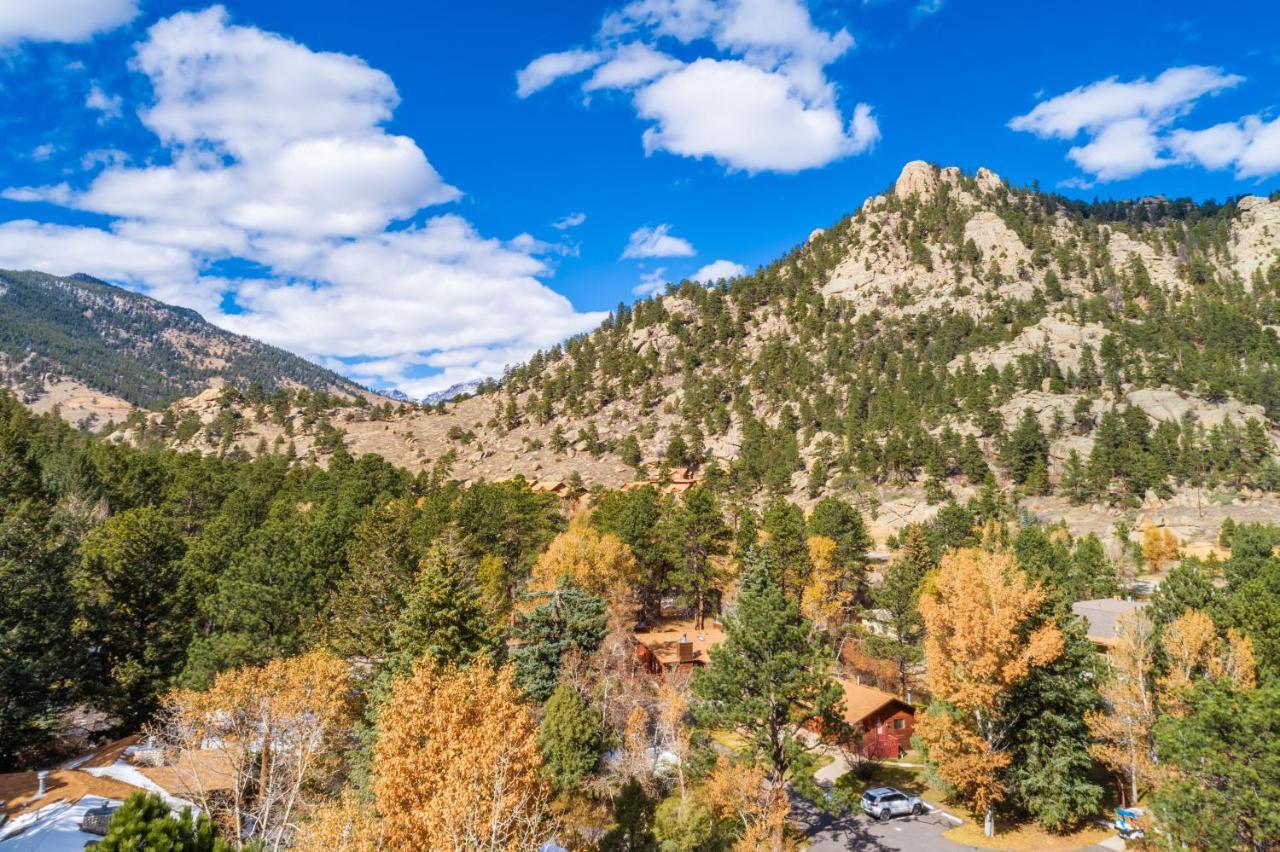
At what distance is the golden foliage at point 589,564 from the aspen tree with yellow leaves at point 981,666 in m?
22.5

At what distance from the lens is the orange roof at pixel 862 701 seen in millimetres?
39844

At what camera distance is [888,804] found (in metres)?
31.3

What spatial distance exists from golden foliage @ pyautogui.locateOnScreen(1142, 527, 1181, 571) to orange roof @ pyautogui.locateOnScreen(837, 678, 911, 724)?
57215mm

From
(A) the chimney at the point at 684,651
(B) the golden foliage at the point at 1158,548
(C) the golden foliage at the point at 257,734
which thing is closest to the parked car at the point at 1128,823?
(A) the chimney at the point at 684,651

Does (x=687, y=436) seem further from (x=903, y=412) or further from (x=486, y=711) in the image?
(x=486, y=711)

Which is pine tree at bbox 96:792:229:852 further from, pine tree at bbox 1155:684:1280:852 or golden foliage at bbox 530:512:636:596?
golden foliage at bbox 530:512:636:596

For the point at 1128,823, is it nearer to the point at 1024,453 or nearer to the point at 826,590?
the point at 826,590

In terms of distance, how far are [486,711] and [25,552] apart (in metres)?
31.8

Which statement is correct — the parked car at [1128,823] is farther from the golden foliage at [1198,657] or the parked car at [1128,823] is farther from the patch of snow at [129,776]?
the patch of snow at [129,776]

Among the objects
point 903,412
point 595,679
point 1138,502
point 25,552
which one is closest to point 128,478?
point 25,552

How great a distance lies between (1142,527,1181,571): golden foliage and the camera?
77750 mm

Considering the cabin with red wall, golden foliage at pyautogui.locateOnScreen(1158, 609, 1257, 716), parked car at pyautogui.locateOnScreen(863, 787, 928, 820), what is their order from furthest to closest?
1. the cabin with red wall
2. parked car at pyautogui.locateOnScreen(863, 787, 928, 820)
3. golden foliage at pyautogui.locateOnScreen(1158, 609, 1257, 716)

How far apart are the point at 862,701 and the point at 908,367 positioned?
95100mm

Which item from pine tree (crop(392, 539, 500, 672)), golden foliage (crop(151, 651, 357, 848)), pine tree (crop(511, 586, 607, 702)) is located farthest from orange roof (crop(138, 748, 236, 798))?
pine tree (crop(511, 586, 607, 702))
